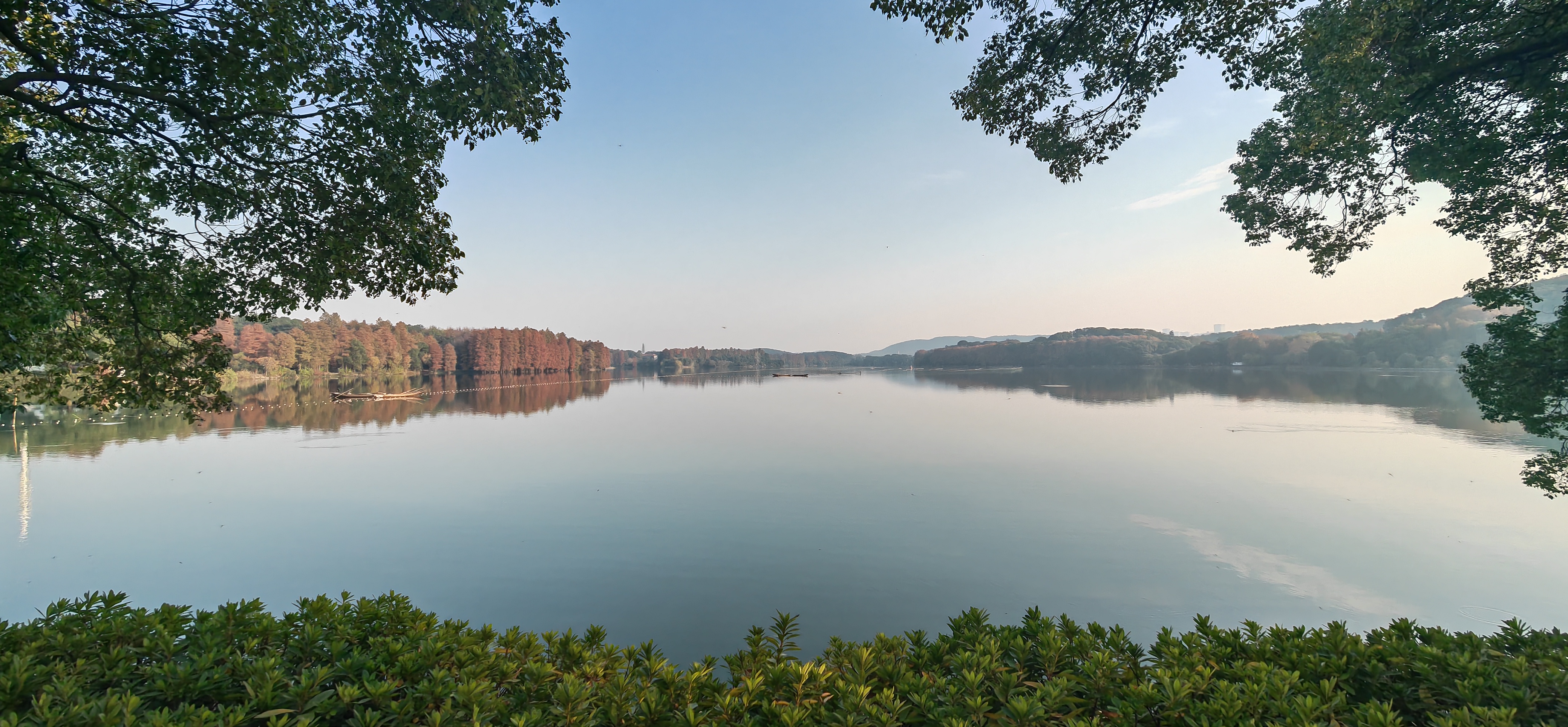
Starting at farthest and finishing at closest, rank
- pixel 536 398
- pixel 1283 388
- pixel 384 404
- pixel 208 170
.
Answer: pixel 536 398
pixel 1283 388
pixel 384 404
pixel 208 170

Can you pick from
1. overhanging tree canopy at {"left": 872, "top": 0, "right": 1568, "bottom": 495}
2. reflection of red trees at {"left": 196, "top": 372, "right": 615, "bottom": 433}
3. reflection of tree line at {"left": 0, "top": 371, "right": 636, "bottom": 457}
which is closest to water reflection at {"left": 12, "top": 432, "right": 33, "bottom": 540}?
reflection of tree line at {"left": 0, "top": 371, "right": 636, "bottom": 457}

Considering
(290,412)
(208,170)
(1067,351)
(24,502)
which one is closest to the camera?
(208,170)

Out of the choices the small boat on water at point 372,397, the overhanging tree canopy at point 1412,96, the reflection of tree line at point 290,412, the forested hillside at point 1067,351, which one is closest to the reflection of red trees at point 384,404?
the reflection of tree line at point 290,412

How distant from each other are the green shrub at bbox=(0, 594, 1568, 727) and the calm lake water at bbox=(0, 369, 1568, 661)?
4.47 metres

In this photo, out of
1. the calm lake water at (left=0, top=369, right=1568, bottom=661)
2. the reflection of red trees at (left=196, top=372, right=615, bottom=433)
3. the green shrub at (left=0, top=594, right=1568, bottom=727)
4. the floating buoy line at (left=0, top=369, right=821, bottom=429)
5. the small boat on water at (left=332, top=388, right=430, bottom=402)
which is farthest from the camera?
the small boat on water at (left=332, top=388, right=430, bottom=402)

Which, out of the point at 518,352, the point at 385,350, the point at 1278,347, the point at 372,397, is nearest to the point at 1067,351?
the point at 1278,347

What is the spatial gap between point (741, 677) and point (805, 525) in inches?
392

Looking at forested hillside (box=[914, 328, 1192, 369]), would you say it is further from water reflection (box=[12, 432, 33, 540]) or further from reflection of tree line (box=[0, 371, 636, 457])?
water reflection (box=[12, 432, 33, 540])

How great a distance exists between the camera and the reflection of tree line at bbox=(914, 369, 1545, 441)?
33.8m

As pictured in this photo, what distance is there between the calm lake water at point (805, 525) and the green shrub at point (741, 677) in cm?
447

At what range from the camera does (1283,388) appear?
5659 cm

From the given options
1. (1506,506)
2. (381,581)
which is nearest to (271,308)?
(381,581)

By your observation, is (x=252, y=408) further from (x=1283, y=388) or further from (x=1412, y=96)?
(x=1283, y=388)

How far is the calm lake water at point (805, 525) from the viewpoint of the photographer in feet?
31.2
